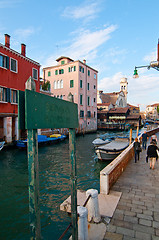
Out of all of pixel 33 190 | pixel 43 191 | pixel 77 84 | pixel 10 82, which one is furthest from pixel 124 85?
pixel 33 190

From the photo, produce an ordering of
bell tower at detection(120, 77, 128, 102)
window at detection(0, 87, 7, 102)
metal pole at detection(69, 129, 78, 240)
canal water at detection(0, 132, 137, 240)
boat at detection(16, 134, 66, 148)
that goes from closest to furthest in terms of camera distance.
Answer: metal pole at detection(69, 129, 78, 240), canal water at detection(0, 132, 137, 240), window at detection(0, 87, 7, 102), boat at detection(16, 134, 66, 148), bell tower at detection(120, 77, 128, 102)

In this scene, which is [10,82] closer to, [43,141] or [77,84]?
[43,141]

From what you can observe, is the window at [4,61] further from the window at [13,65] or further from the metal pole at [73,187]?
the metal pole at [73,187]

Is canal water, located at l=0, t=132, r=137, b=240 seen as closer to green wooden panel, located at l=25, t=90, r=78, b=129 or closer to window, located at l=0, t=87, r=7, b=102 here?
green wooden panel, located at l=25, t=90, r=78, b=129

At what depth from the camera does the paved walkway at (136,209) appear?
10.1ft

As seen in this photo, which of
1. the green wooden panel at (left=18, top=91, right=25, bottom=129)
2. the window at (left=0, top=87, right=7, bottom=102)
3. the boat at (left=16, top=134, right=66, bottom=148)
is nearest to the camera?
the green wooden panel at (left=18, top=91, right=25, bottom=129)

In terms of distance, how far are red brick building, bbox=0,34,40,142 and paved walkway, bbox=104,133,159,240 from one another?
12776mm

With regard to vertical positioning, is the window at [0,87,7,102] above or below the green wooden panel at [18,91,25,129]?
above

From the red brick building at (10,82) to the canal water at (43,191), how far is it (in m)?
4.22

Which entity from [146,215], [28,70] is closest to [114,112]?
[28,70]

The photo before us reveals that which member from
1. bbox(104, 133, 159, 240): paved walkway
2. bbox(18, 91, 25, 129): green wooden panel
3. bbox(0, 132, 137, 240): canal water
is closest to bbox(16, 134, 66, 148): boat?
bbox(0, 132, 137, 240): canal water

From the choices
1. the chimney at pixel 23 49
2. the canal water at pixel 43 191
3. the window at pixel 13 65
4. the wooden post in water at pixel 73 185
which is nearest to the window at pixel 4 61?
the window at pixel 13 65

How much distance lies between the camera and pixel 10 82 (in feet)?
51.2

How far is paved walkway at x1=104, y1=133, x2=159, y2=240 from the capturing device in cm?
306
